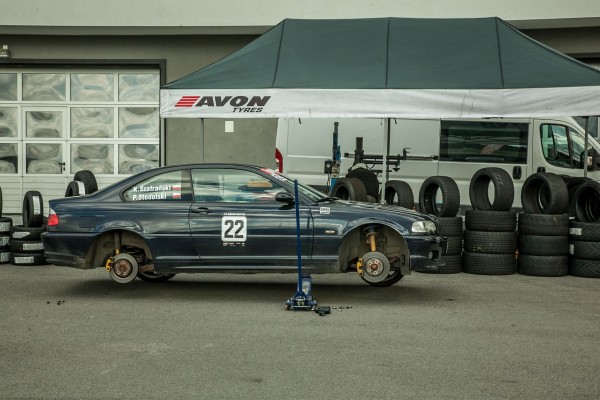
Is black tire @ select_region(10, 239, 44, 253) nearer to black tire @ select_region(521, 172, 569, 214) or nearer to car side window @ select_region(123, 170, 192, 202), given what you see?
car side window @ select_region(123, 170, 192, 202)

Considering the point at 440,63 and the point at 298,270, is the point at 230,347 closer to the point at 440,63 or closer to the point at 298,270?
the point at 298,270

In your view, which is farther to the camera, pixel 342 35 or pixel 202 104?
pixel 342 35

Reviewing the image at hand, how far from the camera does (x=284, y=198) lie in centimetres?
930

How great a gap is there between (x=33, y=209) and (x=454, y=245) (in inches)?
237

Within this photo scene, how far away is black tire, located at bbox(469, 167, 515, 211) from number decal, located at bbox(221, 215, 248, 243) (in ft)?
13.3

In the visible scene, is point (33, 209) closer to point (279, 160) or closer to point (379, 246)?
point (279, 160)

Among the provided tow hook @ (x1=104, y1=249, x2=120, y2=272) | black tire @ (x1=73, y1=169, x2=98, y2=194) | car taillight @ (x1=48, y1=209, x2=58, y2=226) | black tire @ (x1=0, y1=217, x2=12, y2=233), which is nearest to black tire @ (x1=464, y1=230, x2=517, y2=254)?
tow hook @ (x1=104, y1=249, x2=120, y2=272)

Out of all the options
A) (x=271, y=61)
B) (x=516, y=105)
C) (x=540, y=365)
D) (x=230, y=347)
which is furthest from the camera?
(x=271, y=61)

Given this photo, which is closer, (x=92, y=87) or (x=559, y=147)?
(x=559, y=147)

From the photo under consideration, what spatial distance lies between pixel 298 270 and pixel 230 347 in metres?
2.17

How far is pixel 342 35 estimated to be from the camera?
13.6 m

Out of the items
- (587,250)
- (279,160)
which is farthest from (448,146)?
(587,250)

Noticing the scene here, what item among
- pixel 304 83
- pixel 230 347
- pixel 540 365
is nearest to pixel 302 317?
pixel 230 347

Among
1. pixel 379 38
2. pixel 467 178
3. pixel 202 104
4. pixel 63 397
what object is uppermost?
pixel 379 38
